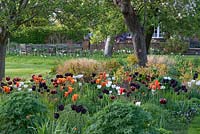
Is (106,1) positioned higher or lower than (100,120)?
higher

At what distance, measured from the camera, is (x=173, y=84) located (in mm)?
9766

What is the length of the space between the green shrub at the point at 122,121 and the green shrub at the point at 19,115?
0.99m

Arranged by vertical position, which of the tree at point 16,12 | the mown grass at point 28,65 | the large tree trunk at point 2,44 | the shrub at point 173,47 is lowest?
the mown grass at point 28,65

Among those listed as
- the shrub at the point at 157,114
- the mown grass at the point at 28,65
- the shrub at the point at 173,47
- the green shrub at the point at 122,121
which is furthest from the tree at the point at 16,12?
the shrub at the point at 173,47

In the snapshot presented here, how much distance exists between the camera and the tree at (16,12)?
37.3ft

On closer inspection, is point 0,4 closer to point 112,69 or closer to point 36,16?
point 36,16

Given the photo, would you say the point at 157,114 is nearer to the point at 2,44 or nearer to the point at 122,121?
the point at 122,121

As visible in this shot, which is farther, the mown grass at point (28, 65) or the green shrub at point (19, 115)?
the mown grass at point (28, 65)

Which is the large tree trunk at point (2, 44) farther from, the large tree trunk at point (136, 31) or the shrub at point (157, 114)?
the shrub at point (157, 114)

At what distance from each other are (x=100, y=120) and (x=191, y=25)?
17946 mm

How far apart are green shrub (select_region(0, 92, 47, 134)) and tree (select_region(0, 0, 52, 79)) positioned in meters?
5.31

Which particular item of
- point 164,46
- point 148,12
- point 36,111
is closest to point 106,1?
point 148,12

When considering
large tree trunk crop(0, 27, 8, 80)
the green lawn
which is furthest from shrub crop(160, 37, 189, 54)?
the green lawn

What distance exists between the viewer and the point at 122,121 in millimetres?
5309
